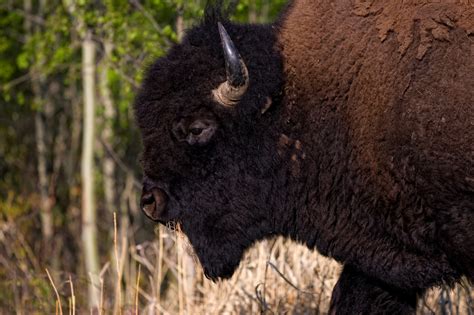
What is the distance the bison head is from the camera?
5141mm

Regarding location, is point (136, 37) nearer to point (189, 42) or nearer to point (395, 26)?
point (189, 42)

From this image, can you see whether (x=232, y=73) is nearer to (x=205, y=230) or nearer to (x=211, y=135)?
(x=211, y=135)

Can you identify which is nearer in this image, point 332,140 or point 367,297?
point 332,140

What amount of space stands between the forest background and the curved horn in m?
0.84

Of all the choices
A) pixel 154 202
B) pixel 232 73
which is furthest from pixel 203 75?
pixel 154 202

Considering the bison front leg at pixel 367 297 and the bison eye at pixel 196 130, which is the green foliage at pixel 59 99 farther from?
the bison front leg at pixel 367 297

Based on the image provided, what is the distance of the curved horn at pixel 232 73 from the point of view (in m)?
4.93

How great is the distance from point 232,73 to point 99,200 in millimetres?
13530

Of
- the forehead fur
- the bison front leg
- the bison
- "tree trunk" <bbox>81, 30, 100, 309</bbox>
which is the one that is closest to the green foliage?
"tree trunk" <bbox>81, 30, 100, 309</bbox>

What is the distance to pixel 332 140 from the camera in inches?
199

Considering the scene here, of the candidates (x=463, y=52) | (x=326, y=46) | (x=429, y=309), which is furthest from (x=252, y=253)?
(x=463, y=52)

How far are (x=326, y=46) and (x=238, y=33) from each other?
54 centimetres

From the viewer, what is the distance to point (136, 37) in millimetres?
8805

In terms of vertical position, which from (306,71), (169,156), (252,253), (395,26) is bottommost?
(252,253)
